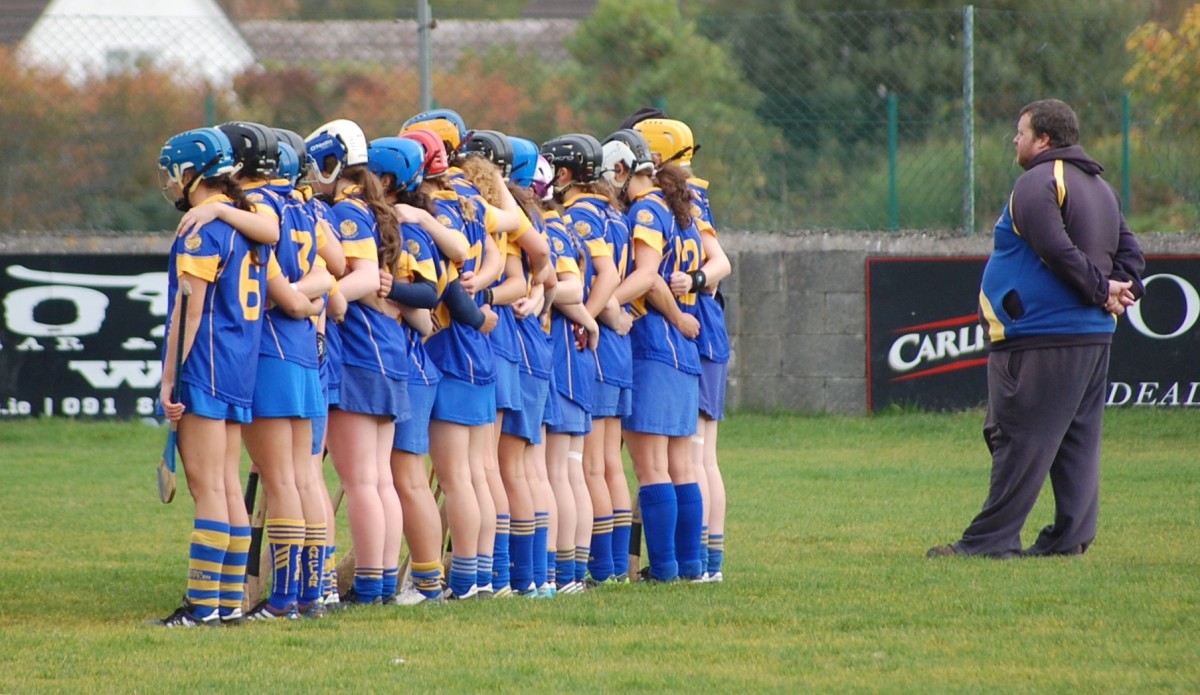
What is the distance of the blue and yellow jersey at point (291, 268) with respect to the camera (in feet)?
20.5

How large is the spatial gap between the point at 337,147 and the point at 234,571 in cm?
167

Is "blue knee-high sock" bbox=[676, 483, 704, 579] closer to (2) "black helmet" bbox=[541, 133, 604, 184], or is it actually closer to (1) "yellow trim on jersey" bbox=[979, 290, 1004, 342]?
(2) "black helmet" bbox=[541, 133, 604, 184]

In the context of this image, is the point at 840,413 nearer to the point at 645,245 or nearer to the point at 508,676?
the point at 645,245

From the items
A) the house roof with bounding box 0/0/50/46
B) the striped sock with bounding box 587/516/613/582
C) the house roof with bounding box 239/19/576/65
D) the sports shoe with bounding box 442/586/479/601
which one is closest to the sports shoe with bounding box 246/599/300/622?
the sports shoe with bounding box 442/586/479/601

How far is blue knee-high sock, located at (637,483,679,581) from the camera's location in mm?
7586

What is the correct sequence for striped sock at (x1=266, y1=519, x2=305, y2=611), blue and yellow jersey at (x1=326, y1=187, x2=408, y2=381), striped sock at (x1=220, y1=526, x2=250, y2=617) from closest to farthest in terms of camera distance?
striped sock at (x1=220, y1=526, x2=250, y2=617) → striped sock at (x1=266, y1=519, x2=305, y2=611) → blue and yellow jersey at (x1=326, y1=187, x2=408, y2=381)

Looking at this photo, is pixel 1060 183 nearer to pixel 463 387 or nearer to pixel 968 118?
pixel 463 387

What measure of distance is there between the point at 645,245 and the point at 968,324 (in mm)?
6710

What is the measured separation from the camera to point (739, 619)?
6.45m

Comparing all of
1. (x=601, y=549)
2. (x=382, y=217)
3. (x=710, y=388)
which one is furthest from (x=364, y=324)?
(x=710, y=388)

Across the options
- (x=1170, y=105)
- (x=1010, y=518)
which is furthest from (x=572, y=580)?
(x=1170, y=105)

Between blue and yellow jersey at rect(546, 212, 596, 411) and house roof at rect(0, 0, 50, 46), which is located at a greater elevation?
house roof at rect(0, 0, 50, 46)

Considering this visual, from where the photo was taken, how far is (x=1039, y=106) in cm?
819

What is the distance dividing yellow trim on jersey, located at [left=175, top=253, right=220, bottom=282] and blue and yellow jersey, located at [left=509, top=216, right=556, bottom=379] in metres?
1.57
